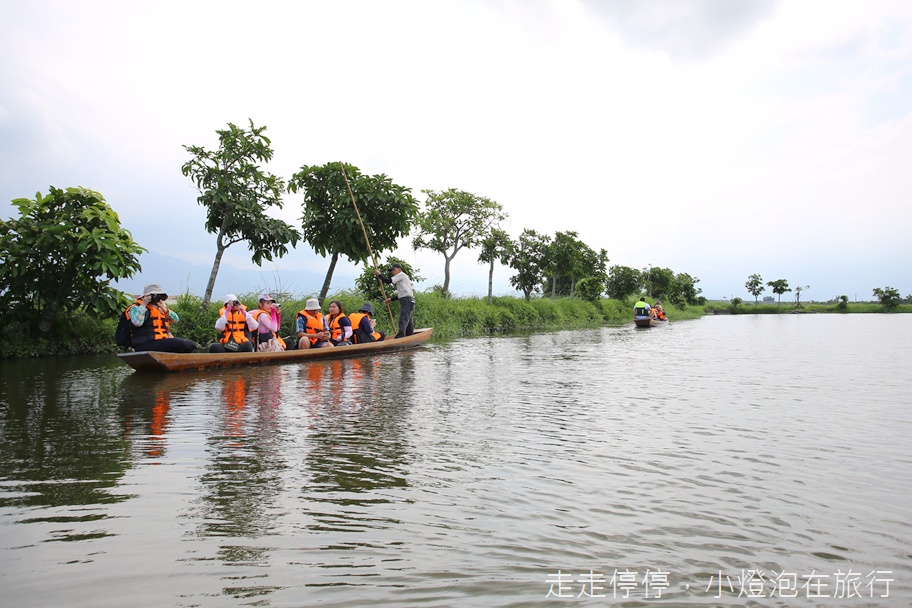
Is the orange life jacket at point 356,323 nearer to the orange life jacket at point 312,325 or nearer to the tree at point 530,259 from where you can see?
the orange life jacket at point 312,325

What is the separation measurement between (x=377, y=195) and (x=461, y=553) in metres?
15.1

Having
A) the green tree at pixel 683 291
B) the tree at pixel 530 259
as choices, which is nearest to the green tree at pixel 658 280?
the green tree at pixel 683 291

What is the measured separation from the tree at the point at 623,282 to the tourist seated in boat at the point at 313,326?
36.5 metres

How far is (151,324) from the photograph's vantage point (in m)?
10.4

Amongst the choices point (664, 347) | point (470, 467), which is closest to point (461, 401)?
point (470, 467)

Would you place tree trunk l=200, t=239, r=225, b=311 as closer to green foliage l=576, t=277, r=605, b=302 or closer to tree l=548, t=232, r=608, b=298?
tree l=548, t=232, r=608, b=298

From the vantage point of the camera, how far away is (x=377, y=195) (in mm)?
17250

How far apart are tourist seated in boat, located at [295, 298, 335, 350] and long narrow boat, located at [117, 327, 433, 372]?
1.93ft

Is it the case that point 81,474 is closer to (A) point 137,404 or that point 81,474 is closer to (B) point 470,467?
(B) point 470,467

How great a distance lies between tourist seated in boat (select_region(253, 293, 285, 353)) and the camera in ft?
40.3

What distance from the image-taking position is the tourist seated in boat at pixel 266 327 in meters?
12.3

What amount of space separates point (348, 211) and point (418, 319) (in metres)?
5.64

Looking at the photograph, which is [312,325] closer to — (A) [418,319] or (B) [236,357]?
(B) [236,357]

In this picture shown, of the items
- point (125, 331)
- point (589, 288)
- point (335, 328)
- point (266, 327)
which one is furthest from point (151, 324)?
point (589, 288)
